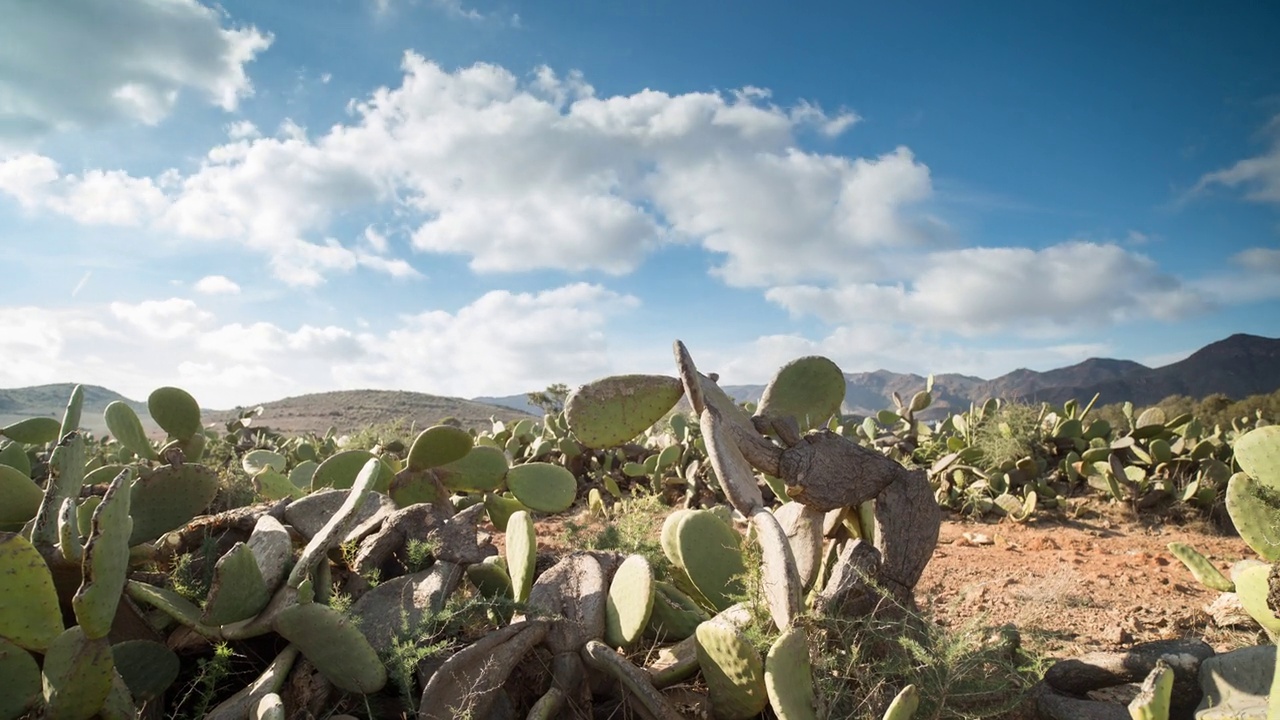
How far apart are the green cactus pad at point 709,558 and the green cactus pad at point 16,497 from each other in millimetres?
2623

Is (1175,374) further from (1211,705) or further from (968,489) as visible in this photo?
(1211,705)

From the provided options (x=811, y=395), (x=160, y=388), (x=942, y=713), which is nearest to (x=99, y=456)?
(x=160, y=388)

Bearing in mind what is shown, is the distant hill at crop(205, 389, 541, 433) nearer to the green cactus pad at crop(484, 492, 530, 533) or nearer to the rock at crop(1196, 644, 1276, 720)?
the green cactus pad at crop(484, 492, 530, 533)

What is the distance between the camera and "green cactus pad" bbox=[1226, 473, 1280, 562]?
3107 millimetres

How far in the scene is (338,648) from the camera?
7.31 ft

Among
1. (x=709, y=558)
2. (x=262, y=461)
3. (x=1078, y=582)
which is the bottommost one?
(x=1078, y=582)

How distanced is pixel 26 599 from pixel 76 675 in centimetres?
30

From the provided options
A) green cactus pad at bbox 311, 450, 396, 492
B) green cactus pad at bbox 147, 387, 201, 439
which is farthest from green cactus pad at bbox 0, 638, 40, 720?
green cactus pad at bbox 147, 387, 201, 439

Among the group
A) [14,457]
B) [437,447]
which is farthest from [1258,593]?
[14,457]

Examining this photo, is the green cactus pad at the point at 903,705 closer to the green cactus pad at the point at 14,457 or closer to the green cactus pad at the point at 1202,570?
the green cactus pad at the point at 1202,570

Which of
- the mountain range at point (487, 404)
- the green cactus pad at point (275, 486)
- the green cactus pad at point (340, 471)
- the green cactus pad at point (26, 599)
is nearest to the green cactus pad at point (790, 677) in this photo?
the green cactus pad at point (26, 599)

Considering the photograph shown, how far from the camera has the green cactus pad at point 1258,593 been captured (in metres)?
2.69

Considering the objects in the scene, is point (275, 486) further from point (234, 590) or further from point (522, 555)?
point (522, 555)

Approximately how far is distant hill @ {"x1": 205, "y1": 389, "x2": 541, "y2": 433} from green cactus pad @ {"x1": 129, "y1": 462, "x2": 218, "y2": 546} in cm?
2469
